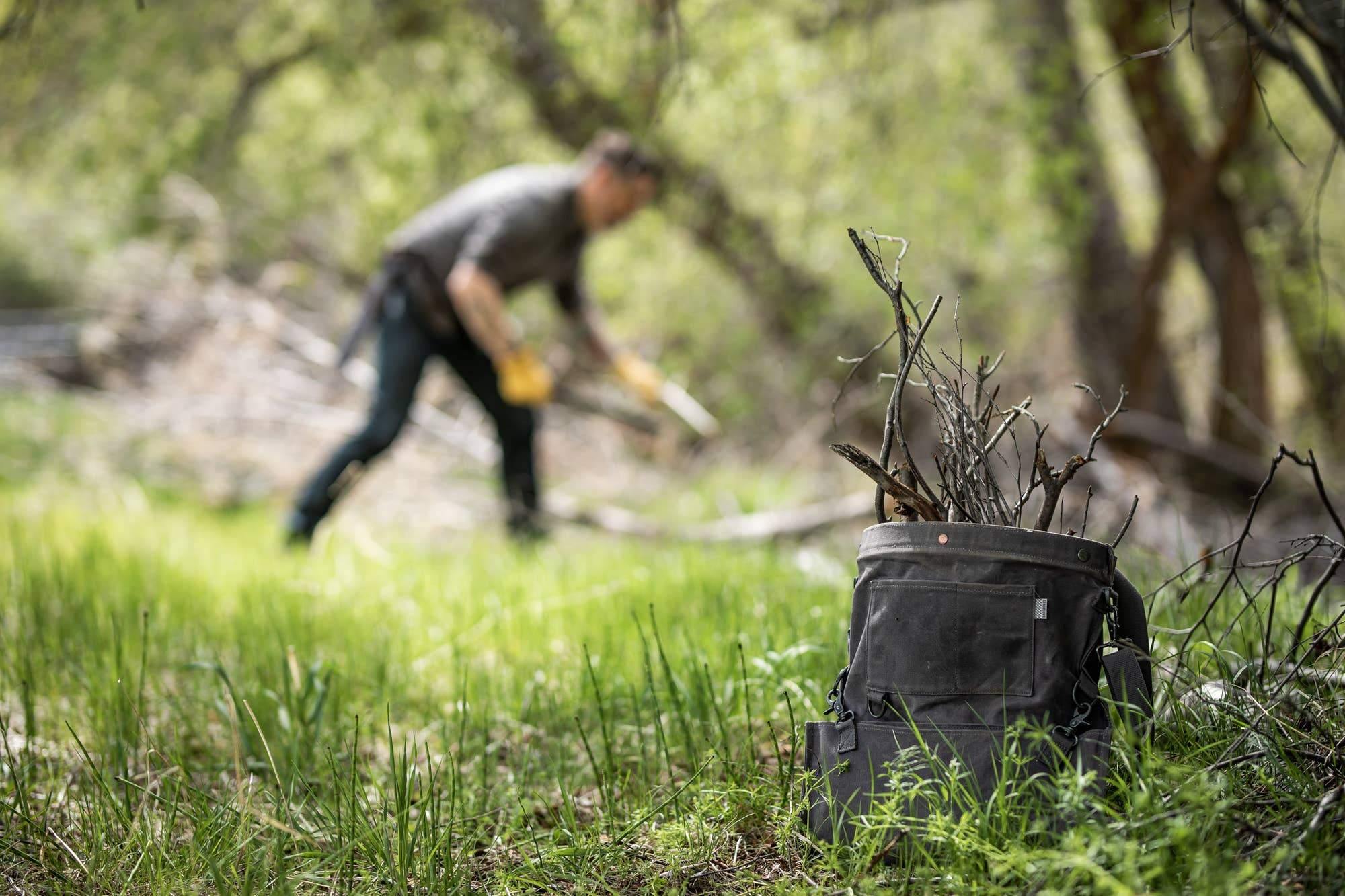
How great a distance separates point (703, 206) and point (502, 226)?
3.03 metres

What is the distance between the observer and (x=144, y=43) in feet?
21.8

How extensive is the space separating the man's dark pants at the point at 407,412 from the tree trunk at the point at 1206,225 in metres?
4.18

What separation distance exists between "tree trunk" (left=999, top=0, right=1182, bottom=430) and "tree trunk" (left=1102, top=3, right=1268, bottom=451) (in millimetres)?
179

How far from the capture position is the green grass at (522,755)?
153cm

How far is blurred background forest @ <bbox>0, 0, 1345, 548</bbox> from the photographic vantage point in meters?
6.56

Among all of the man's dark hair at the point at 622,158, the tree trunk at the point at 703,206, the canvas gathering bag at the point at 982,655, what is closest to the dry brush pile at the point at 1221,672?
the canvas gathering bag at the point at 982,655

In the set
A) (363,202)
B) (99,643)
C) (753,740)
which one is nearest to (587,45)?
(99,643)

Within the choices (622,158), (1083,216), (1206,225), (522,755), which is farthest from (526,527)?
(1206,225)

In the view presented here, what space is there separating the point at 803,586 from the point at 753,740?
1.45 m

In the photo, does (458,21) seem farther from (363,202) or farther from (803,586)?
(803,586)

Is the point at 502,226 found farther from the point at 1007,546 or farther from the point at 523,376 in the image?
the point at 1007,546

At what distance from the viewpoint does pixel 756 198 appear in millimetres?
8648

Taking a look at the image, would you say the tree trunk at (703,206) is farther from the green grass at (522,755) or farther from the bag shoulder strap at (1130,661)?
the bag shoulder strap at (1130,661)

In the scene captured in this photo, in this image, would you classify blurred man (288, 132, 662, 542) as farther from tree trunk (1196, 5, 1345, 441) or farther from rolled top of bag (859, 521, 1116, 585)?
rolled top of bag (859, 521, 1116, 585)
